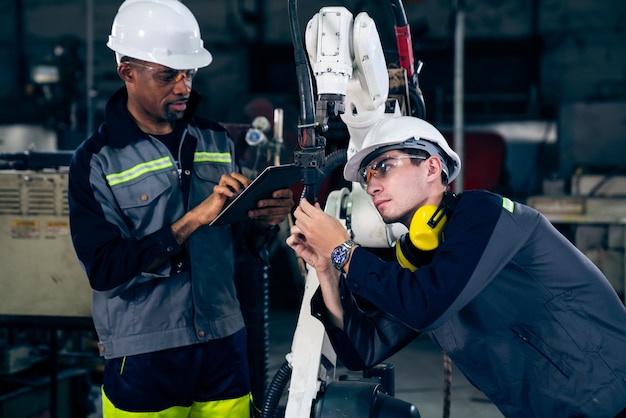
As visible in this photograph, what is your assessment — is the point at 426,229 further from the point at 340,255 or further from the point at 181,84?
the point at 181,84

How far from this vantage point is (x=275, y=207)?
1.96 metres

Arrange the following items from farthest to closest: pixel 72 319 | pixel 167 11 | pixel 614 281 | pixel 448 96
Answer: pixel 448 96, pixel 614 281, pixel 72 319, pixel 167 11

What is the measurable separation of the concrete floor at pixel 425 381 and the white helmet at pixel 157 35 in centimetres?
241

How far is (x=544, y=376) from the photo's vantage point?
63.5 inches

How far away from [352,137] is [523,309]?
78 cm

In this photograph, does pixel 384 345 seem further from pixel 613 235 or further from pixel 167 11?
pixel 613 235

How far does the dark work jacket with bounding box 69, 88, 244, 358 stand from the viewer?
182 cm

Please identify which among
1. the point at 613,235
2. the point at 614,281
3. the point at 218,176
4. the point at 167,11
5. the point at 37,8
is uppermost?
the point at 37,8

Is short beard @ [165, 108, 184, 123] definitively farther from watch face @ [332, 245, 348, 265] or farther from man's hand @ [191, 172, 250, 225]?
watch face @ [332, 245, 348, 265]

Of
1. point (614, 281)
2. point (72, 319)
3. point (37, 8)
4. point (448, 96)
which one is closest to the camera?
point (72, 319)

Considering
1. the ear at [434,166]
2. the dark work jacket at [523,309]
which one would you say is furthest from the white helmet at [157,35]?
the dark work jacket at [523,309]

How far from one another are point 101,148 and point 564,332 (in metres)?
1.30

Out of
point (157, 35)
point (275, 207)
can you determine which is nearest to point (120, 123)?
point (157, 35)

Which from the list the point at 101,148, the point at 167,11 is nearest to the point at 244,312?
the point at 101,148
